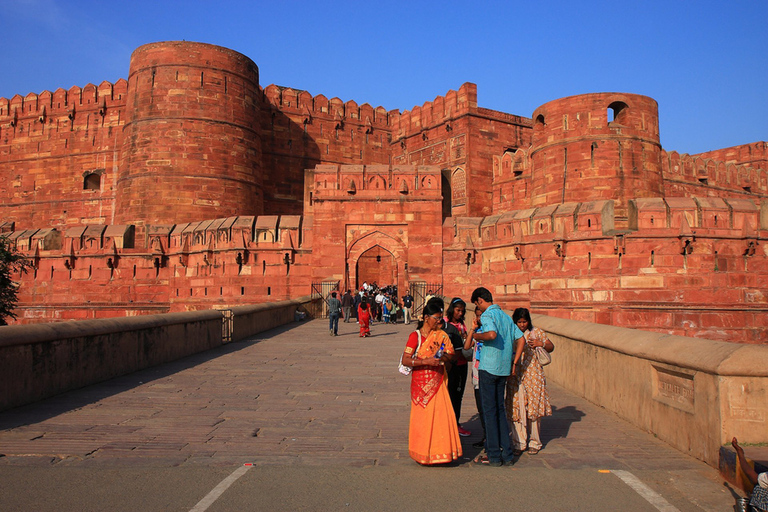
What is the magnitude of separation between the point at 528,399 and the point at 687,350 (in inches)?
43.6

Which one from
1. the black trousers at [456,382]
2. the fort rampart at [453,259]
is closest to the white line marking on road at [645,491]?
the black trousers at [456,382]

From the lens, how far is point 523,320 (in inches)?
182

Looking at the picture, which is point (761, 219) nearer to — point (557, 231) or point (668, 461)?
point (557, 231)

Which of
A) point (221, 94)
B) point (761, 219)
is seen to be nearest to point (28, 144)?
point (221, 94)

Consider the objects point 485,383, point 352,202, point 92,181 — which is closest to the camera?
point 485,383

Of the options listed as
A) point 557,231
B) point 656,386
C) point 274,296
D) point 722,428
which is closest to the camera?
point 722,428

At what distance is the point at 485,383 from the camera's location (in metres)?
4.20

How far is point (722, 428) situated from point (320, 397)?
11.9ft

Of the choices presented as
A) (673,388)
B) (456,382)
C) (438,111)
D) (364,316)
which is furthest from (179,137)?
(673,388)

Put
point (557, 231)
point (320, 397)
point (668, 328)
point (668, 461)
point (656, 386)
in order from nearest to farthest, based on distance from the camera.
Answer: point (668, 461) → point (656, 386) → point (320, 397) → point (668, 328) → point (557, 231)

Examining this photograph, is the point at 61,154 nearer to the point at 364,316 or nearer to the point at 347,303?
the point at 347,303

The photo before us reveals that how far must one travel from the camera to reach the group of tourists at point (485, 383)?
3908mm

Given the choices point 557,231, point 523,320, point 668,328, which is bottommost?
point 668,328

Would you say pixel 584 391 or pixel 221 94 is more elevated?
pixel 221 94
